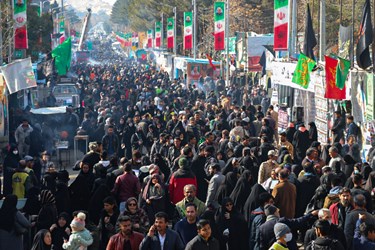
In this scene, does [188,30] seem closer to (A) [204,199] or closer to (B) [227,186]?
(A) [204,199]

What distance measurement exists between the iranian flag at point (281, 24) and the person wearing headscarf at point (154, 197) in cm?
1752

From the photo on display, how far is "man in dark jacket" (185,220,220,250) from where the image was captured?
30.6 ft

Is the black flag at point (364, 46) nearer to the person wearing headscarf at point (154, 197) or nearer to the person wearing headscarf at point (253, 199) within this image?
the person wearing headscarf at point (154, 197)

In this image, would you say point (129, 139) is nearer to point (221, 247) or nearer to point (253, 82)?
point (221, 247)

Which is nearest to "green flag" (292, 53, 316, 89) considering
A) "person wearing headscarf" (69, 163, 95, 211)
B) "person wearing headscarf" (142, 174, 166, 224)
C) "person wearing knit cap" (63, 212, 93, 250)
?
"person wearing headscarf" (69, 163, 95, 211)

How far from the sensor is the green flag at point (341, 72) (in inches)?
838

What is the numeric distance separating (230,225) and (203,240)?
62.9 inches

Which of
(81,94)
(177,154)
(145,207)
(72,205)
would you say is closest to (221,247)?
(145,207)

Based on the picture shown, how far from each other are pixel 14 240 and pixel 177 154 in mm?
6594

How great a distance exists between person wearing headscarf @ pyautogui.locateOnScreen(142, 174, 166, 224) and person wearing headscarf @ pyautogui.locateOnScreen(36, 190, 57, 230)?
57.2 inches

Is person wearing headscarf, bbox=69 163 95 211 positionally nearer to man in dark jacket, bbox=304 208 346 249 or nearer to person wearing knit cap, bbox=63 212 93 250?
person wearing knit cap, bbox=63 212 93 250

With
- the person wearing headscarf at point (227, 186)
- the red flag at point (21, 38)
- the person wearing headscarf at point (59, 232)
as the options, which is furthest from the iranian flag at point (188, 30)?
the person wearing headscarf at point (59, 232)

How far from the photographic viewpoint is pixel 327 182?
12.7 m

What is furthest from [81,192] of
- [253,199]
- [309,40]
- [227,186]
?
[309,40]
